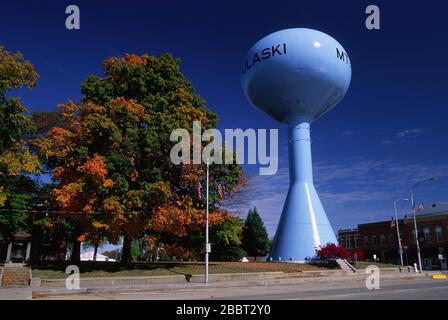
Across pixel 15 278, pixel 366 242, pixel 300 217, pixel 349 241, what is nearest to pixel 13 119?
pixel 15 278

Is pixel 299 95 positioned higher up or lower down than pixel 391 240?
higher up

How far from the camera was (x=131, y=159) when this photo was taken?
26719mm

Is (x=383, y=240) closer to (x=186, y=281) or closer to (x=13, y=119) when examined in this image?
Answer: (x=186, y=281)

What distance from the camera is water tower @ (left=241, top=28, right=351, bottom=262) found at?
121 feet

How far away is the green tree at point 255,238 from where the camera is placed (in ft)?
225

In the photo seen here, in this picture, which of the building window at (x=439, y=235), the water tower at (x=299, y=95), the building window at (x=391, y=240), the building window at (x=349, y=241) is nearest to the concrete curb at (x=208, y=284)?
the water tower at (x=299, y=95)

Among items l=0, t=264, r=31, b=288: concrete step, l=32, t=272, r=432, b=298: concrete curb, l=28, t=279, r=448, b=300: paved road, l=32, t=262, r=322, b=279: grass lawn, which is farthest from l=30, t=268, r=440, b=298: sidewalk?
l=28, t=279, r=448, b=300: paved road

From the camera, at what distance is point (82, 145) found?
1064 inches

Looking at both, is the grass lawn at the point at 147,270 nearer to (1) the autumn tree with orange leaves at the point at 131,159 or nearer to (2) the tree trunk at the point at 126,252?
(2) the tree trunk at the point at 126,252

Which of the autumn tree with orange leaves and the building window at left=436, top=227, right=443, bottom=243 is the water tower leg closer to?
the autumn tree with orange leaves

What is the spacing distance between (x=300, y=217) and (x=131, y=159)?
54.7 ft

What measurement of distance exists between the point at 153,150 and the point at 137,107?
3.04m
